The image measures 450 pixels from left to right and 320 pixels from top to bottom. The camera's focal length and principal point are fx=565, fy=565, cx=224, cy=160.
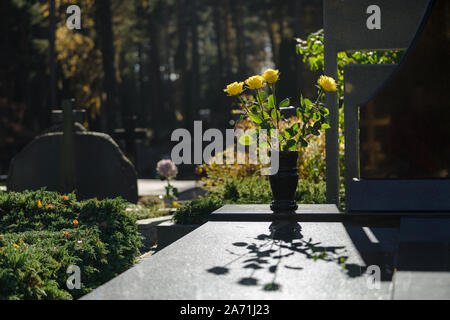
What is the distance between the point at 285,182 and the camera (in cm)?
680

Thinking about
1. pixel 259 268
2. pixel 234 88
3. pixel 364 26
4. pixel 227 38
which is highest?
pixel 227 38

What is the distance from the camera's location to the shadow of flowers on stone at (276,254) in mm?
4252

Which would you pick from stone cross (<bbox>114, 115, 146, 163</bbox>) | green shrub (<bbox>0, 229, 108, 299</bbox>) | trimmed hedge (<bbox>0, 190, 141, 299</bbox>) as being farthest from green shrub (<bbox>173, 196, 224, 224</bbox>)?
stone cross (<bbox>114, 115, 146, 163</bbox>)

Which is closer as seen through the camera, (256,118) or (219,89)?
(256,118)

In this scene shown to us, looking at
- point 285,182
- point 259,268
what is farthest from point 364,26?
Answer: point 259,268

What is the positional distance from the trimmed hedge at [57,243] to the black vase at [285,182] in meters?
1.84

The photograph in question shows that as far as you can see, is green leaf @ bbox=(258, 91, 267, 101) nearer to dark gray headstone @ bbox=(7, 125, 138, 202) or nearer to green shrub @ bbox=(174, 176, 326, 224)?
green shrub @ bbox=(174, 176, 326, 224)

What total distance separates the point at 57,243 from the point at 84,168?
6863 mm

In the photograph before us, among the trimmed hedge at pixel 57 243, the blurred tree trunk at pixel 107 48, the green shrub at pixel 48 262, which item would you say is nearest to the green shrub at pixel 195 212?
the trimmed hedge at pixel 57 243

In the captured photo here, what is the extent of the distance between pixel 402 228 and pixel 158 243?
4075 mm

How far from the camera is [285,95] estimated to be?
82.1ft

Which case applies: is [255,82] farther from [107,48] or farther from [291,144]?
[107,48]

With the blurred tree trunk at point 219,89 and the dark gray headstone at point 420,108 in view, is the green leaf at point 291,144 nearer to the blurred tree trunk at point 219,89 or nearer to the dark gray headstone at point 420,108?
the dark gray headstone at point 420,108

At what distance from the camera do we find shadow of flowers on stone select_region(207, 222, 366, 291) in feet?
13.9
